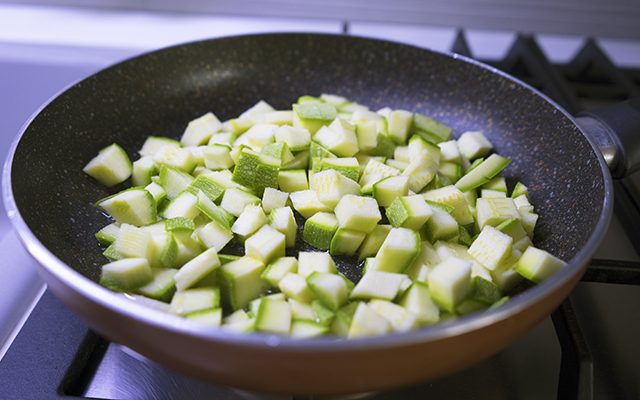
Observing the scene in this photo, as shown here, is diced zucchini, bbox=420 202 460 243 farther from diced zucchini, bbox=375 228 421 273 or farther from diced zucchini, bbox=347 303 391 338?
diced zucchini, bbox=347 303 391 338

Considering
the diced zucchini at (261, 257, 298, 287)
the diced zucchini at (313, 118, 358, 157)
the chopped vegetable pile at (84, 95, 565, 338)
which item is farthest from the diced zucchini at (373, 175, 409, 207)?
the diced zucchini at (261, 257, 298, 287)

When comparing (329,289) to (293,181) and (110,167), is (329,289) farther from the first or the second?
(110,167)

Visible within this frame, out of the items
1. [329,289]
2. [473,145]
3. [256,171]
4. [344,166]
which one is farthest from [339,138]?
[329,289]

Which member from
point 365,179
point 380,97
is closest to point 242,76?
point 380,97

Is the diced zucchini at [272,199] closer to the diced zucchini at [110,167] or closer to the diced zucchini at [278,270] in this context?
the diced zucchini at [278,270]

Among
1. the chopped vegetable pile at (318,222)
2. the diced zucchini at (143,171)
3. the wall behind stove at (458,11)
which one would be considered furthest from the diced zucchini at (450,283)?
the wall behind stove at (458,11)

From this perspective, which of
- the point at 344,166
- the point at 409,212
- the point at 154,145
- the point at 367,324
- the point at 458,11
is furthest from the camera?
the point at 458,11
